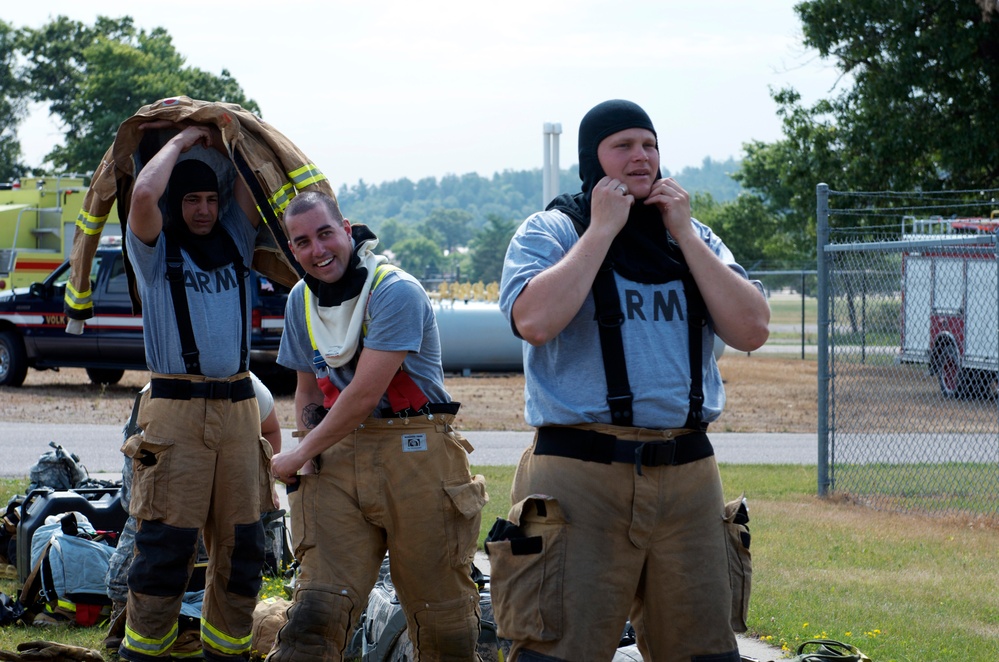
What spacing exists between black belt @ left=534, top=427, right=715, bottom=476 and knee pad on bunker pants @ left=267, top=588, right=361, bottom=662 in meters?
1.08

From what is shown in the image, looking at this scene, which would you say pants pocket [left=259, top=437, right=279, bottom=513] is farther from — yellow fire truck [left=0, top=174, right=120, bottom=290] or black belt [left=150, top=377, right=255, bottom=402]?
yellow fire truck [left=0, top=174, right=120, bottom=290]

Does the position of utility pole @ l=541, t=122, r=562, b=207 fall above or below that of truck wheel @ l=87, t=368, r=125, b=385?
above

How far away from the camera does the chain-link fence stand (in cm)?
966

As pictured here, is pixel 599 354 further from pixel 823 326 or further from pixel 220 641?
pixel 823 326

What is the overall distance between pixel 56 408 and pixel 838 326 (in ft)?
36.5

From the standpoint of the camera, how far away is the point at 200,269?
4750 millimetres

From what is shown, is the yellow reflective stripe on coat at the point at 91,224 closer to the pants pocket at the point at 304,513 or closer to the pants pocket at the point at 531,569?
the pants pocket at the point at 304,513

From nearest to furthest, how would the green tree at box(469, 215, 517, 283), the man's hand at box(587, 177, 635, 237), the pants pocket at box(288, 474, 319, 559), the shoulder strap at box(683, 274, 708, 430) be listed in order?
1. the man's hand at box(587, 177, 635, 237)
2. the shoulder strap at box(683, 274, 708, 430)
3. the pants pocket at box(288, 474, 319, 559)
4. the green tree at box(469, 215, 517, 283)

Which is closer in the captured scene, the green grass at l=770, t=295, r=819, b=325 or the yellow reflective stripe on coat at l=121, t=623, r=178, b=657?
the yellow reflective stripe on coat at l=121, t=623, r=178, b=657

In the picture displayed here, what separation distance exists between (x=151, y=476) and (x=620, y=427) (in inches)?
86.5

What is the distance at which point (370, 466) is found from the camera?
4.05 m

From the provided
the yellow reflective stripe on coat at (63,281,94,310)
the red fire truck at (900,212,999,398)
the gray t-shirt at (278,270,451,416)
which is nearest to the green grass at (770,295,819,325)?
the red fire truck at (900,212,999,398)

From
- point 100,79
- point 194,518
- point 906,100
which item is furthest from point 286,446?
point 100,79

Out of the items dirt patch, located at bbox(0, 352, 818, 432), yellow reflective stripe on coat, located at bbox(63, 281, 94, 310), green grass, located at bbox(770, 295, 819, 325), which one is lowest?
green grass, located at bbox(770, 295, 819, 325)
